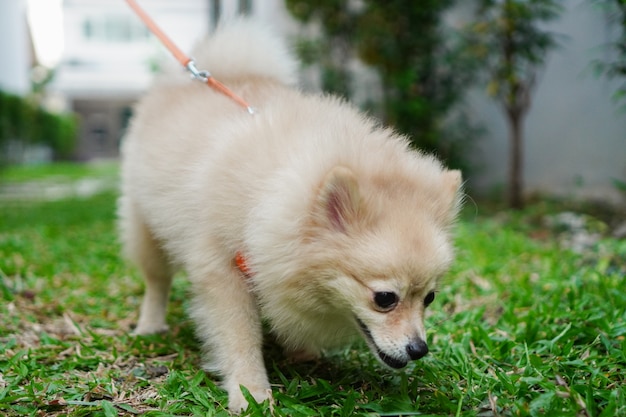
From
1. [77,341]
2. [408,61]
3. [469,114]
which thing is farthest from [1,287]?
[469,114]

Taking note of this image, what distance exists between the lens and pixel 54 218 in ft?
24.8

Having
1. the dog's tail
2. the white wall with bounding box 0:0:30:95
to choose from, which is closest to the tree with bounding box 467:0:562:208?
the dog's tail

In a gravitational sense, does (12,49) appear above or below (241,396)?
below

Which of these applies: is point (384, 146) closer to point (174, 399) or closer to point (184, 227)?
point (184, 227)

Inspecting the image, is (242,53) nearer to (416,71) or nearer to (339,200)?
(339,200)

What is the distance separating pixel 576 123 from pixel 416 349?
6820 millimetres

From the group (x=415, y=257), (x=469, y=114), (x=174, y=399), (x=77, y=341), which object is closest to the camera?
(x=415, y=257)

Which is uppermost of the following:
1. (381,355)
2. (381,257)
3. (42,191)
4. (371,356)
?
(381,257)

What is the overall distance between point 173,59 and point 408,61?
18.0ft

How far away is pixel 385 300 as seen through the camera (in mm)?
2076

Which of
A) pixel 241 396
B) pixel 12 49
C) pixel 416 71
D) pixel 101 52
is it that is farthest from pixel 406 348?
pixel 101 52

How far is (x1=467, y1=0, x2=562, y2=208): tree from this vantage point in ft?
23.5

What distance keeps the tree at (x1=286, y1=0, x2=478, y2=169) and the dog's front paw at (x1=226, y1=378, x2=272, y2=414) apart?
20.2ft

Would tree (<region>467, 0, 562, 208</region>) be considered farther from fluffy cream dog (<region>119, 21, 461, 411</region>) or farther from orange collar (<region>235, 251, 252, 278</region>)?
orange collar (<region>235, 251, 252, 278</region>)
